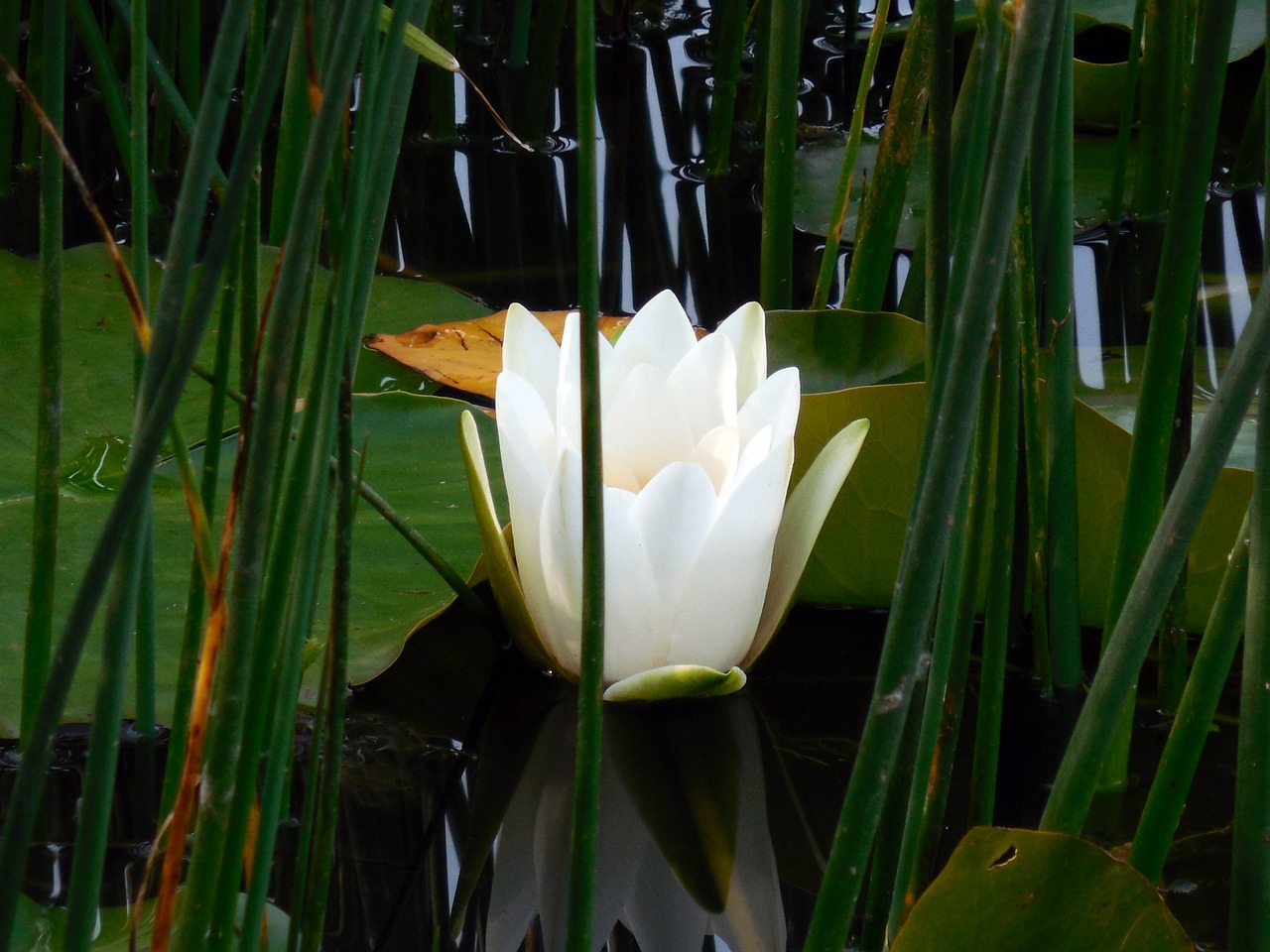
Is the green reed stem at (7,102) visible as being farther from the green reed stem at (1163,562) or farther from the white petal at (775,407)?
the green reed stem at (1163,562)

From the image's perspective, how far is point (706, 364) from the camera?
78cm

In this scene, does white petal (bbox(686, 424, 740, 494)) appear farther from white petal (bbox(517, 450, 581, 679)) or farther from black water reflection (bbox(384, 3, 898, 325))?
black water reflection (bbox(384, 3, 898, 325))

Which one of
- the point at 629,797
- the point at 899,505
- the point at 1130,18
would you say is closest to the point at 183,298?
the point at 629,797

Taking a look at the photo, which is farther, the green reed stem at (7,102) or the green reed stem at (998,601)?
the green reed stem at (7,102)

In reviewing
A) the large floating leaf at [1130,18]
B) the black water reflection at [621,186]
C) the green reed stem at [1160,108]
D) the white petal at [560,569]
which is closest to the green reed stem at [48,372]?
the white petal at [560,569]

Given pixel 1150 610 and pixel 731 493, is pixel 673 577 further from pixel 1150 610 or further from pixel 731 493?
pixel 1150 610

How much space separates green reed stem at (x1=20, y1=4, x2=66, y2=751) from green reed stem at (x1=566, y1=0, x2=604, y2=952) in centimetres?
16

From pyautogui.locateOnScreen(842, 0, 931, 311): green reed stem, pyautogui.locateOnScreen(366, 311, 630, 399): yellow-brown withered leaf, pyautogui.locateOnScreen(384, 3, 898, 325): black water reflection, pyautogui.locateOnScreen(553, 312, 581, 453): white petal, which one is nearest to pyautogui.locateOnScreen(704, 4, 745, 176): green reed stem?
pyautogui.locateOnScreen(384, 3, 898, 325): black water reflection

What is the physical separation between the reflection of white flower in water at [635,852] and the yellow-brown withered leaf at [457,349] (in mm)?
405

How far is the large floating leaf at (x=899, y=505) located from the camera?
0.76 meters

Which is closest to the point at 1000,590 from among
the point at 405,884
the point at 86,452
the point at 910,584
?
the point at 910,584

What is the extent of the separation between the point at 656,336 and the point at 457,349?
35cm

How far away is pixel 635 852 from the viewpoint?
2.16 feet

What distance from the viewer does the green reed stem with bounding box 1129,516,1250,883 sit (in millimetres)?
414
